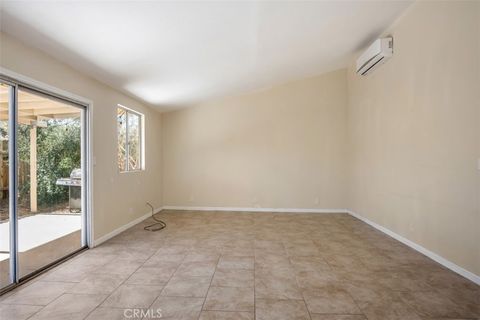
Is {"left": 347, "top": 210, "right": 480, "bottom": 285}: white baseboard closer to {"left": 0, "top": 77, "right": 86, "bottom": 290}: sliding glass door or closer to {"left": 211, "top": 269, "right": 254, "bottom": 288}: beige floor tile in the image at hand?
{"left": 211, "top": 269, "right": 254, "bottom": 288}: beige floor tile

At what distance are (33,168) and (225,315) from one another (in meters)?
2.53

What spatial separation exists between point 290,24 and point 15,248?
12.6 ft

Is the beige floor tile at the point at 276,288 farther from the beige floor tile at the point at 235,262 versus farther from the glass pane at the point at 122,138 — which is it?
the glass pane at the point at 122,138

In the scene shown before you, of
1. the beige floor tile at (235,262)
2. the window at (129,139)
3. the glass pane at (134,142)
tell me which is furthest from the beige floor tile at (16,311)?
the glass pane at (134,142)

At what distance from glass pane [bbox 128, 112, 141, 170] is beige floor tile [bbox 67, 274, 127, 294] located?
261cm

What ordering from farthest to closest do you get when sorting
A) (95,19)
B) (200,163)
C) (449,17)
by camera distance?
(200,163) → (449,17) → (95,19)

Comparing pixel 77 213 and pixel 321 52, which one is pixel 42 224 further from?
pixel 321 52

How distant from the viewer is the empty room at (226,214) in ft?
7.29

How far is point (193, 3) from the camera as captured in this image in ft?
7.57

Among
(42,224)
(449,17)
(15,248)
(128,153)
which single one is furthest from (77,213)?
(449,17)

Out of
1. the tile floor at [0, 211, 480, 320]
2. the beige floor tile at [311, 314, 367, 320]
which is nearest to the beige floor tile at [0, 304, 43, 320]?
the tile floor at [0, 211, 480, 320]

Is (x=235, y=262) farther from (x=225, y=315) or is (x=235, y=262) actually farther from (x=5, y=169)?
(x=5, y=169)

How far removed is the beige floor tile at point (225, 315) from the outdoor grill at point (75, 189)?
8.04 feet

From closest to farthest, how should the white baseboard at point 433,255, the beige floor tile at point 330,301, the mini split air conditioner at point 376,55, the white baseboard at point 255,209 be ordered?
the beige floor tile at point 330,301, the white baseboard at point 433,255, the mini split air conditioner at point 376,55, the white baseboard at point 255,209
